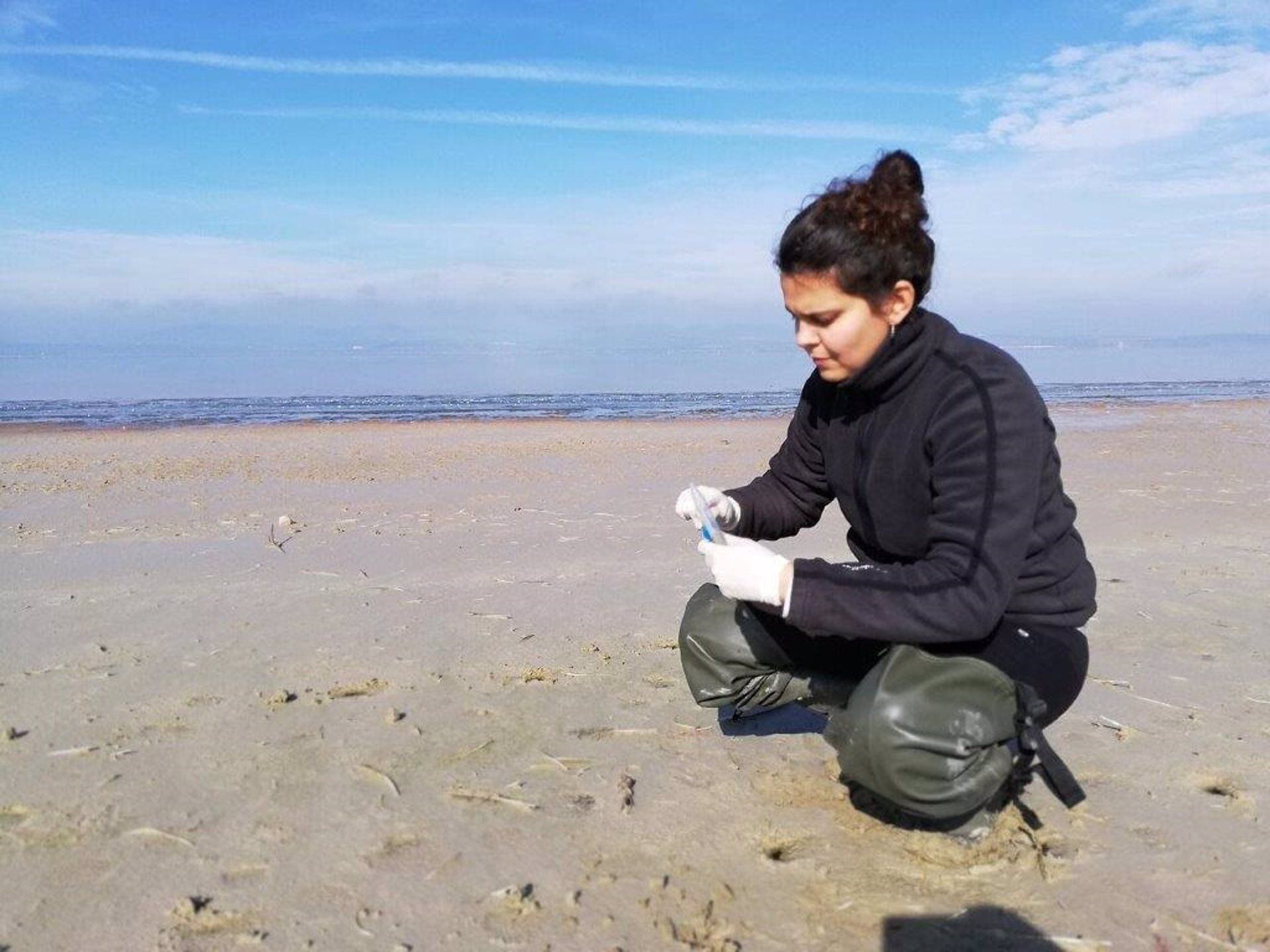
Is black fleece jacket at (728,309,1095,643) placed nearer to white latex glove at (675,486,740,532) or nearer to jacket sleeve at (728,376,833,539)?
jacket sleeve at (728,376,833,539)

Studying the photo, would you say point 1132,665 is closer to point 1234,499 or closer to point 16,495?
point 1234,499

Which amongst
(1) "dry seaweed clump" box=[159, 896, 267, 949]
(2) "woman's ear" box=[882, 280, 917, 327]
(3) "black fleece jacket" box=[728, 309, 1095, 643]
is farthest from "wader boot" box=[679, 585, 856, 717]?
(1) "dry seaweed clump" box=[159, 896, 267, 949]

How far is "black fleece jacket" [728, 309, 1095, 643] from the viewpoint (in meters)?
2.25

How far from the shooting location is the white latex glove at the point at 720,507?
9.54 ft

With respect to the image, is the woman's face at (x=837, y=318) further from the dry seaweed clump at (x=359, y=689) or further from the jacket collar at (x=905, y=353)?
the dry seaweed clump at (x=359, y=689)

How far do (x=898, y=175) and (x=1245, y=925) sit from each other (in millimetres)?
1749

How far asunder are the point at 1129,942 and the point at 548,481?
659 centimetres

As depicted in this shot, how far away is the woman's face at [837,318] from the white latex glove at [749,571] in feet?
1.58

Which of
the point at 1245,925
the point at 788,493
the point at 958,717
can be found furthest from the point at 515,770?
the point at 1245,925

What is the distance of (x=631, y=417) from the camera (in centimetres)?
1631

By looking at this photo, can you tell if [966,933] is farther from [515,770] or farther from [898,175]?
[898,175]

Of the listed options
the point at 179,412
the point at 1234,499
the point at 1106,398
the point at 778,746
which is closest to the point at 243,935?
the point at 778,746

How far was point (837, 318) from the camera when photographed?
7.98ft

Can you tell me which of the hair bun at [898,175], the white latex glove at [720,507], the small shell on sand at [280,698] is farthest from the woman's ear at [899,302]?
the small shell on sand at [280,698]
